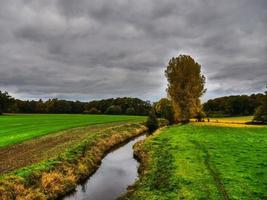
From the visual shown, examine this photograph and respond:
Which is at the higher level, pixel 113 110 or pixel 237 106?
pixel 237 106

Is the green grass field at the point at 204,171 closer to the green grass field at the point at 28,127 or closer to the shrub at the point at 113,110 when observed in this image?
the green grass field at the point at 28,127

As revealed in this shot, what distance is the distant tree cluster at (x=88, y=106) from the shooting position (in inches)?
6540

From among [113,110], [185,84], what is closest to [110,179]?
[185,84]

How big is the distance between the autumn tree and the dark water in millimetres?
33294

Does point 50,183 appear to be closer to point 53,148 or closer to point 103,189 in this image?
point 103,189

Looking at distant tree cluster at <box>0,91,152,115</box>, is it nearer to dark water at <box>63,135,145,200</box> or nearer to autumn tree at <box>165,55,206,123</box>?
autumn tree at <box>165,55,206,123</box>

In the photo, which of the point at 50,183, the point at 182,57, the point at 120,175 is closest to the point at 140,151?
the point at 120,175

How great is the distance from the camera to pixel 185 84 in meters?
81.2

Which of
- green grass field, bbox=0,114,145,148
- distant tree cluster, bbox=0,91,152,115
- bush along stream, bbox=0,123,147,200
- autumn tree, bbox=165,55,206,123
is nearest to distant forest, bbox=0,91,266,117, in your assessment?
distant tree cluster, bbox=0,91,152,115

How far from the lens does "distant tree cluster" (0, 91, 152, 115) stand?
16612 cm

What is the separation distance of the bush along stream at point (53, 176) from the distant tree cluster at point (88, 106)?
12124 cm

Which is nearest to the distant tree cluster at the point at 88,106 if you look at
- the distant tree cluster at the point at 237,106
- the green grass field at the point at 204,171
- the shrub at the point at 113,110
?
the shrub at the point at 113,110

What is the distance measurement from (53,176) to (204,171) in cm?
1216

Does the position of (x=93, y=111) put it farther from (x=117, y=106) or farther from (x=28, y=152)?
(x=28, y=152)
